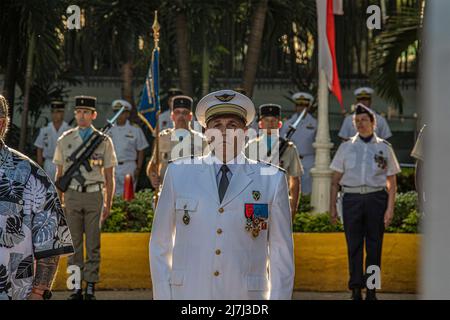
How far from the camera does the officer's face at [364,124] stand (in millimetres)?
10641

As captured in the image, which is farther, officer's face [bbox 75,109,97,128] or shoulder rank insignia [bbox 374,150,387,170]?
officer's face [bbox 75,109,97,128]

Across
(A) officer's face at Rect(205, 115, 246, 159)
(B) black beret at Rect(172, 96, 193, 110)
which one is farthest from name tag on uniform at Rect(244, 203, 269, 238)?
(B) black beret at Rect(172, 96, 193, 110)

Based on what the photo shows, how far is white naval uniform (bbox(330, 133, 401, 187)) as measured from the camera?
415 inches

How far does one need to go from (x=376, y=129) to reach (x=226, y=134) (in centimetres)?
974

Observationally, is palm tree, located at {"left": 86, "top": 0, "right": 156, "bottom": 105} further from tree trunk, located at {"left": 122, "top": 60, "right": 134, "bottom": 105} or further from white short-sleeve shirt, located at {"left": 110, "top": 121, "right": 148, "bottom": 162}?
white short-sleeve shirt, located at {"left": 110, "top": 121, "right": 148, "bottom": 162}

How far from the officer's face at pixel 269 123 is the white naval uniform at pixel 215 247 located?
21.5ft

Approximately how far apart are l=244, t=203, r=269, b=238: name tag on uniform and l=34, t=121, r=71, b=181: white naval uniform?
922 centimetres

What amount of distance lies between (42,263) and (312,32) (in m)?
12.1

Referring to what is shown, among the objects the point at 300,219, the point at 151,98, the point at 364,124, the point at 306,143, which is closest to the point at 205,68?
the point at 306,143

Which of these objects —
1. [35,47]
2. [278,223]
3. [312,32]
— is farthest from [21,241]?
[312,32]

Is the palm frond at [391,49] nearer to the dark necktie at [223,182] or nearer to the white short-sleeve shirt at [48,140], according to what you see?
the white short-sleeve shirt at [48,140]
